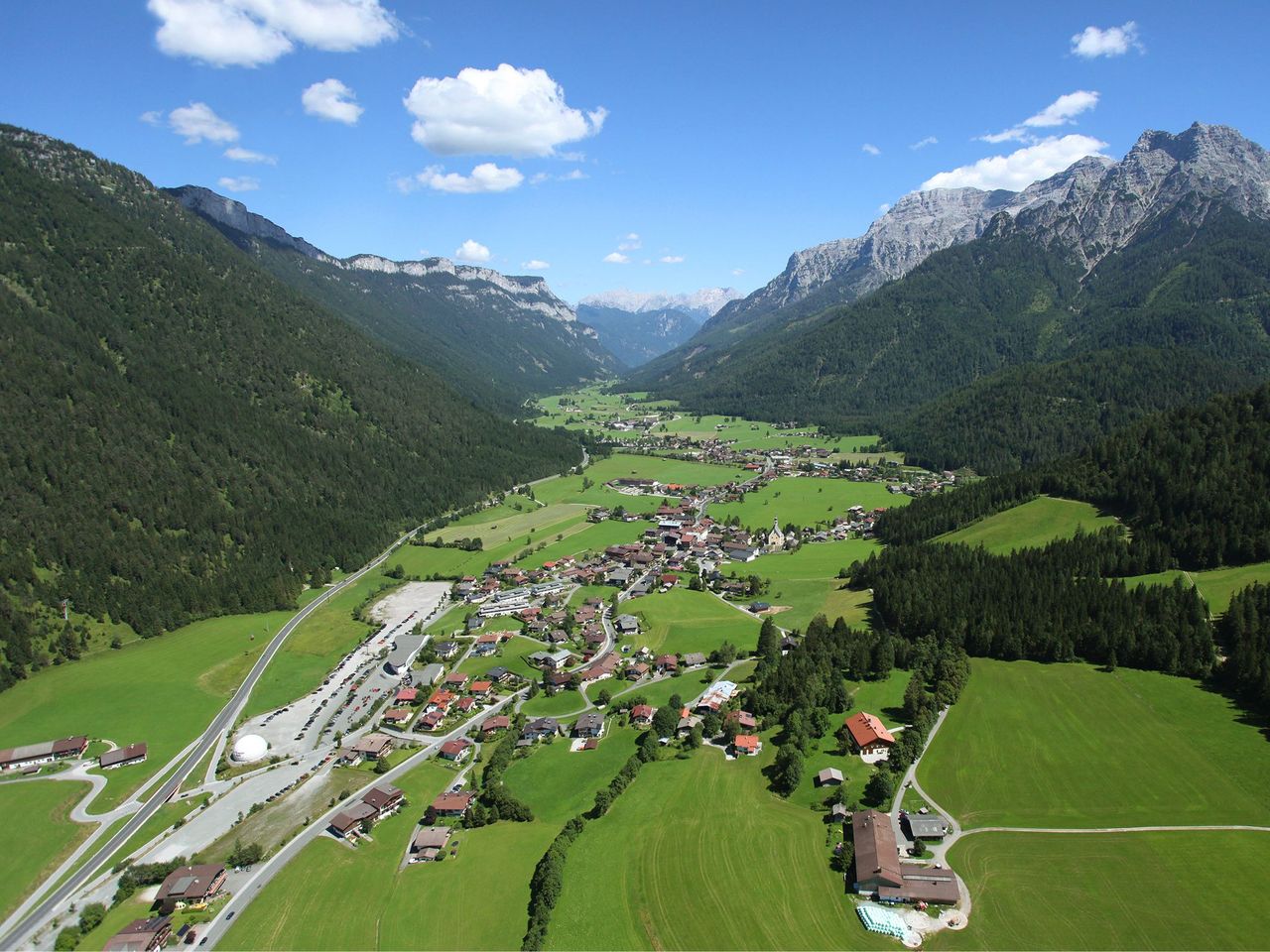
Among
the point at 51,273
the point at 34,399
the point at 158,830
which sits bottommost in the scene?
the point at 158,830

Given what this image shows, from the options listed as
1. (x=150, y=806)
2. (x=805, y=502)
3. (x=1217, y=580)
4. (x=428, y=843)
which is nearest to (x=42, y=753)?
(x=150, y=806)

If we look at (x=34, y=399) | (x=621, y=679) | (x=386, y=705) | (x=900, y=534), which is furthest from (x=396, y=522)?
(x=900, y=534)

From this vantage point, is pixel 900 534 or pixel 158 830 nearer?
pixel 158 830

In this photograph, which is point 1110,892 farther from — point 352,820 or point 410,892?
point 352,820

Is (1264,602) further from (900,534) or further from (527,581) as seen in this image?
(527,581)

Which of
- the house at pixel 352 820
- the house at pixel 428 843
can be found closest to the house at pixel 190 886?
the house at pixel 352 820

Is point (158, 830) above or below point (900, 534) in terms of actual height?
below
